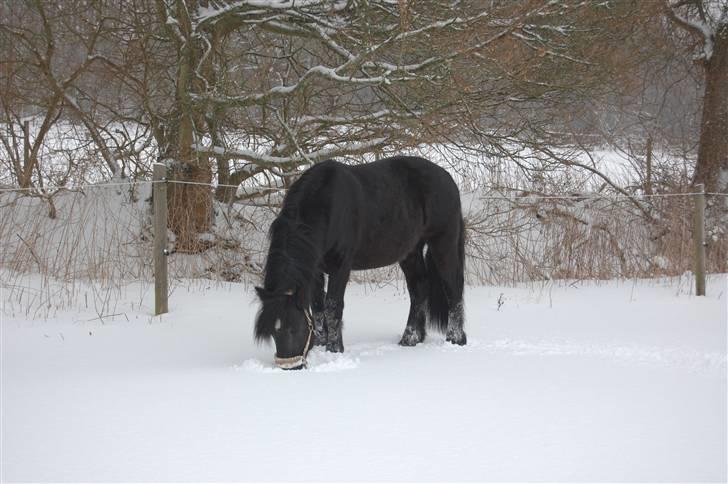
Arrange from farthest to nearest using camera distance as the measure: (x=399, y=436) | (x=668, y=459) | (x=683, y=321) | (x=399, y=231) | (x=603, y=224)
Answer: (x=603, y=224)
(x=683, y=321)
(x=399, y=231)
(x=399, y=436)
(x=668, y=459)

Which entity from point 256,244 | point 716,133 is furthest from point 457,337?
point 716,133

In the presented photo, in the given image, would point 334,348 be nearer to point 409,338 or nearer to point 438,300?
point 409,338

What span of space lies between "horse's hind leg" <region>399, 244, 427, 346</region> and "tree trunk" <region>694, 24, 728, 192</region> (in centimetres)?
851

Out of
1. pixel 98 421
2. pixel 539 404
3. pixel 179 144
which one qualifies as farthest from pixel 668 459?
pixel 179 144

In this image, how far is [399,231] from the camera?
19.1 ft

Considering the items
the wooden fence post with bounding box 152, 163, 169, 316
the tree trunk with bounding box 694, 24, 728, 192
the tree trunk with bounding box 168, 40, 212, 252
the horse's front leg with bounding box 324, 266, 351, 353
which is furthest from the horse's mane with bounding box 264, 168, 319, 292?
the tree trunk with bounding box 694, 24, 728, 192

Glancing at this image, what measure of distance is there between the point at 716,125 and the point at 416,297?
9008mm

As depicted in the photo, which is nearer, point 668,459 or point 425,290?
point 668,459

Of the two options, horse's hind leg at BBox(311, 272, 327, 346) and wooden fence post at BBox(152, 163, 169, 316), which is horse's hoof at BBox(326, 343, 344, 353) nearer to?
horse's hind leg at BBox(311, 272, 327, 346)

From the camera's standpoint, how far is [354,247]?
5527 millimetres

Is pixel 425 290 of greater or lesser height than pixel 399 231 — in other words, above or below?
below

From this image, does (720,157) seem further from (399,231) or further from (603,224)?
(399,231)

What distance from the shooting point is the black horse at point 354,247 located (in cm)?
479

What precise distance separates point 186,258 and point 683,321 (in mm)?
5501
